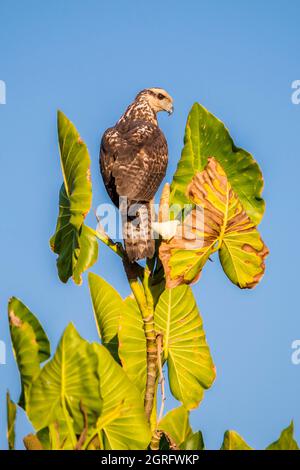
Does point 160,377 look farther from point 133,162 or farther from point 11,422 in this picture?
point 133,162

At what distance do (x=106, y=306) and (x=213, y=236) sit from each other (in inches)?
40.0

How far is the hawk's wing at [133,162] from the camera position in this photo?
628 cm

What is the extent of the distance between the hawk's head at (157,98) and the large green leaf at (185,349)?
2.39 meters

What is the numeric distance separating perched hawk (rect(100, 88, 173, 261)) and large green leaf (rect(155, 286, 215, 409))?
0.45 meters

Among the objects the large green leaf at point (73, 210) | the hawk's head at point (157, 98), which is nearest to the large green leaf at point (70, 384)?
the large green leaf at point (73, 210)

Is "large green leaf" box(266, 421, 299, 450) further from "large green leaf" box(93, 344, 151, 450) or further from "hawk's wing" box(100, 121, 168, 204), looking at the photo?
"hawk's wing" box(100, 121, 168, 204)

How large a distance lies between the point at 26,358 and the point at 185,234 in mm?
1167

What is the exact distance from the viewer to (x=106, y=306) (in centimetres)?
590

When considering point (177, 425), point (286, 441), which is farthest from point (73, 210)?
point (286, 441)

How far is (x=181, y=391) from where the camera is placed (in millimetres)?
5766

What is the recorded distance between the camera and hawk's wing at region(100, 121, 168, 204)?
628 centimetres

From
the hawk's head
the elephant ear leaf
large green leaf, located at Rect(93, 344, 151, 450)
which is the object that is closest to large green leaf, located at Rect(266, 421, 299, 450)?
large green leaf, located at Rect(93, 344, 151, 450)
